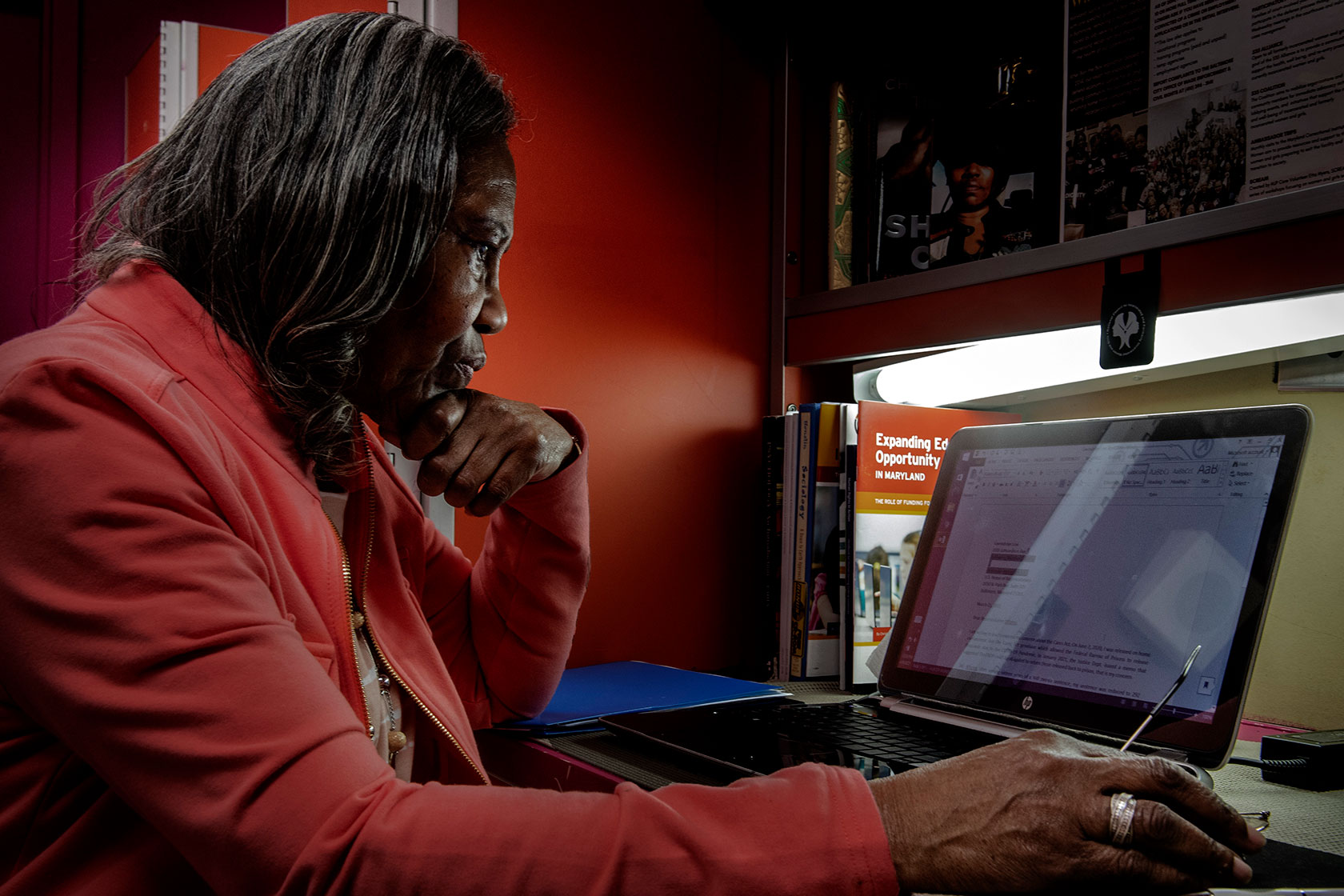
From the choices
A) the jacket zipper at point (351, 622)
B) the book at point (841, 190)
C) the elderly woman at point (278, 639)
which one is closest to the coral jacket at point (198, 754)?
the elderly woman at point (278, 639)

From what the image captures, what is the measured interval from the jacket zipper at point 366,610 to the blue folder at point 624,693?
A: 0.18 m

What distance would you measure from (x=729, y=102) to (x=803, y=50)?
0.17 m

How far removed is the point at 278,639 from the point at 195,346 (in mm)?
277

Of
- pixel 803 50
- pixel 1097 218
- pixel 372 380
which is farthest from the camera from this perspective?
pixel 803 50

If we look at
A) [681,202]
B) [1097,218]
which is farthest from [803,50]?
[1097,218]

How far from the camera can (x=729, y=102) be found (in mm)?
1565

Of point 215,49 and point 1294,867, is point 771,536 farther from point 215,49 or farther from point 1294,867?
point 215,49

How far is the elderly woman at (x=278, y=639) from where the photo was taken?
51 centimetres

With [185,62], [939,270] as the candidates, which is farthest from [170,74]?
[939,270]

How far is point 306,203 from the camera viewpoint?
73cm

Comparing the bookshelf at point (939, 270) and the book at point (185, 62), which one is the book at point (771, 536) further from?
the book at point (185, 62)

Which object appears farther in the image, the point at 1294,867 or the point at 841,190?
the point at 841,190

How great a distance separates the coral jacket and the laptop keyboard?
31cm

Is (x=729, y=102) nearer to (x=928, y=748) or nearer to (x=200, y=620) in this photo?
(x=928, y=748)
